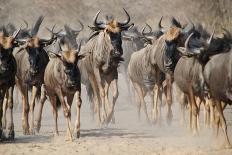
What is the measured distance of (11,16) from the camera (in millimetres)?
58531

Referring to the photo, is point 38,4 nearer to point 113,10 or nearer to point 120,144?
point 113,10

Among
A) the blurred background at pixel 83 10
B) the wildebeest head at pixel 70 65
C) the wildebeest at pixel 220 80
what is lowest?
the wildebeest at pixel 220 80

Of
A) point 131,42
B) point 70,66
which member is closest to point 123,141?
A: point 70,66

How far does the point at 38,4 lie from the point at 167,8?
10.3 m

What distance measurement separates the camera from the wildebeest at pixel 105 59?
20.2 meters

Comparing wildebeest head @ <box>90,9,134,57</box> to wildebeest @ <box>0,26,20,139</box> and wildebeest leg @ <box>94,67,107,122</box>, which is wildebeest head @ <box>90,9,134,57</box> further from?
wildebeest @ <box>0,26,20,139</box>

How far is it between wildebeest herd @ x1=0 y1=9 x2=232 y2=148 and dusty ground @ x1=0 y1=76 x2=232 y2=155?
1.14ft

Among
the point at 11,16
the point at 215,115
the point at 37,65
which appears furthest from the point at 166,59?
the point at 11,16

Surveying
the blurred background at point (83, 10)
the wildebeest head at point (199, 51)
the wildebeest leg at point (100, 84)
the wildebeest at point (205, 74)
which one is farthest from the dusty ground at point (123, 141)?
the blurred background at point (83, 10)

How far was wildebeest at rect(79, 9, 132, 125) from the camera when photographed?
66.2ft

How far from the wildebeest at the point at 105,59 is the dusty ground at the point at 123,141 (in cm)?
84

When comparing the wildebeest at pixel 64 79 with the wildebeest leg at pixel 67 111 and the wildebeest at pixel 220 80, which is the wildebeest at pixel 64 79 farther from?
the wildebeest at pixel 220 80

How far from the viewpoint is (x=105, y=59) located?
20.9m

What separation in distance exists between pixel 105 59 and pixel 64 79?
3.90 meters
